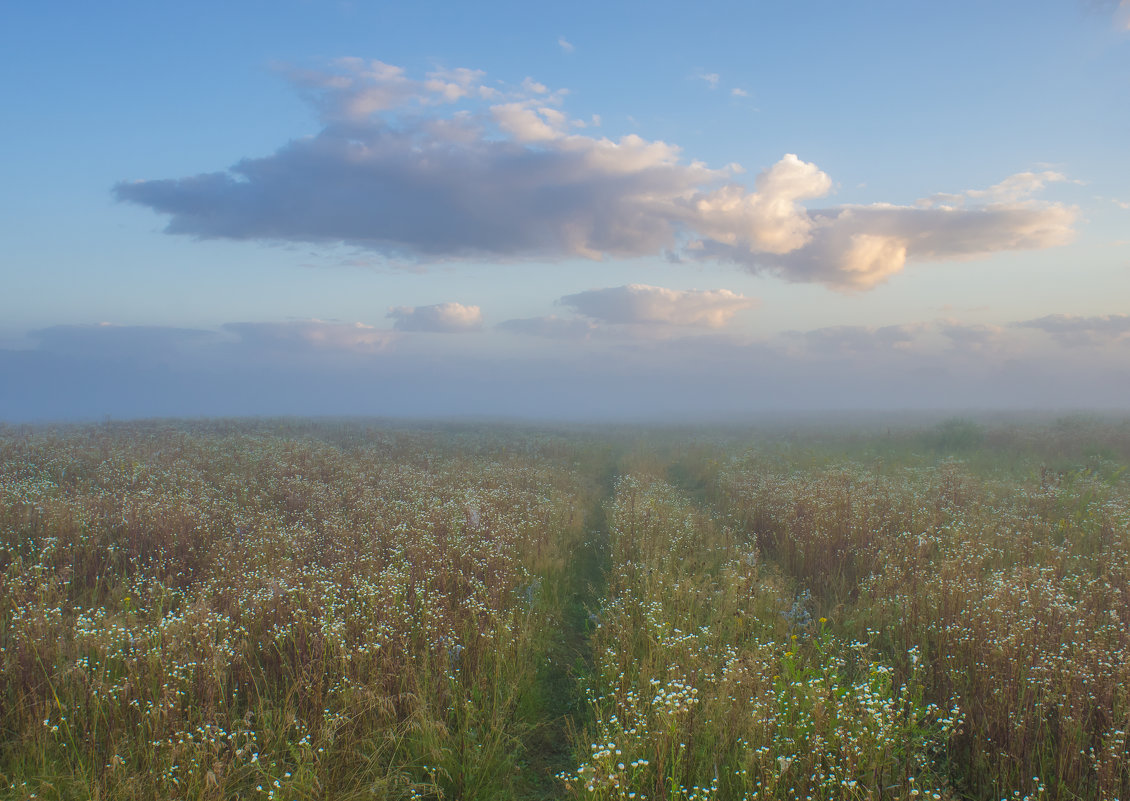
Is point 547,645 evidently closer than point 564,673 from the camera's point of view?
No

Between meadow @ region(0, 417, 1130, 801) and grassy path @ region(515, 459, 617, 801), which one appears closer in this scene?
meadow @ region(0, 417, 1130, 801)

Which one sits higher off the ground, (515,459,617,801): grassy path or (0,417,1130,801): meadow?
(0,417,1130,801): meadow

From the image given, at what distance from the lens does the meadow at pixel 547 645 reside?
14.2 feet

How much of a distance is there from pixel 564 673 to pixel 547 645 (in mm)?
445

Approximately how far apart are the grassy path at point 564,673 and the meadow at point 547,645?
40mm

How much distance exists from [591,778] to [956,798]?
9.37 ft

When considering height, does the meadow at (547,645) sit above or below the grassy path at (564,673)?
above

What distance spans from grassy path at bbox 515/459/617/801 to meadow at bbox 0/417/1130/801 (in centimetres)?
4

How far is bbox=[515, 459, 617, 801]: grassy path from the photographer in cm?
519

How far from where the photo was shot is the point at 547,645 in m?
7.36

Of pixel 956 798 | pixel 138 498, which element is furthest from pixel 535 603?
pixel 138 498

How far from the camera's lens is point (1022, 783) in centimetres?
438

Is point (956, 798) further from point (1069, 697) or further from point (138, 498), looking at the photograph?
point (138, 498)

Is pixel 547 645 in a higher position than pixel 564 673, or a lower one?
higher
